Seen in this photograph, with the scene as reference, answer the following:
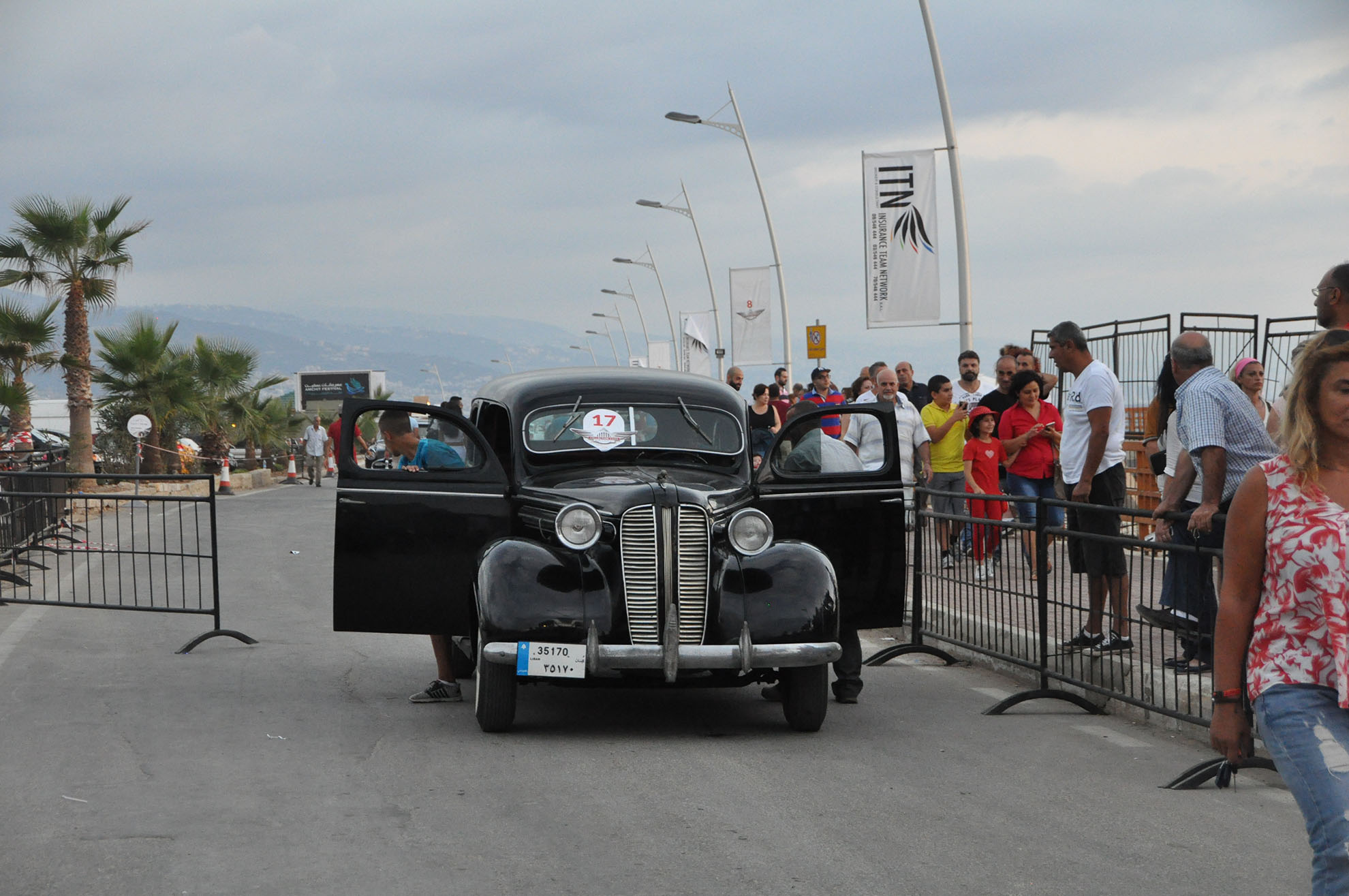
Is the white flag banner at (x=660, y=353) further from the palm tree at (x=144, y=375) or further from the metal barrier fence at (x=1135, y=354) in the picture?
the metal barrier fence at (x=1135, y=354)

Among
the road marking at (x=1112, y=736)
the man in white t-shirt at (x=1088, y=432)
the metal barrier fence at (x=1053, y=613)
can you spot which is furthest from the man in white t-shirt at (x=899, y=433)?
the road marking at (x=1112, y=736)

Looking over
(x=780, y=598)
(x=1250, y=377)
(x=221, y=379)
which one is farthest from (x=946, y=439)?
(x=221, y=379)

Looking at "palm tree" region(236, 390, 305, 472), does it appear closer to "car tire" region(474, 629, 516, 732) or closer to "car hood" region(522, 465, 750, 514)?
"car hood" region(522, 465, 750, 514)

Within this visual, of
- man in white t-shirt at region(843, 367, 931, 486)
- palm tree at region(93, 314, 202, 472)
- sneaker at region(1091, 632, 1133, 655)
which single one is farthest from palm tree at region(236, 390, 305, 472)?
sneaker at region(1091, 632, 1133, 655)

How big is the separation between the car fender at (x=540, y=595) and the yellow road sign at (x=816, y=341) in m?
20.2

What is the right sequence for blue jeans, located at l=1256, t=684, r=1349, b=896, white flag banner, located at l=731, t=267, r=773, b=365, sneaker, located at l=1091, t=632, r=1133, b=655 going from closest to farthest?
blue jeans, located at l=1256, t=684, r=1349, b=896
sneaker, located at l=1091, t=632, r=1133, b=655
white flag banner, located at l=731, t=267, r=773, b=365

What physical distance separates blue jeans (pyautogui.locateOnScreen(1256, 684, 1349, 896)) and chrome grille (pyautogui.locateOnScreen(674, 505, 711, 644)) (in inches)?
166

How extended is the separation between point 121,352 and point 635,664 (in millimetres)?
30464

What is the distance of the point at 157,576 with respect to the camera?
11367mm

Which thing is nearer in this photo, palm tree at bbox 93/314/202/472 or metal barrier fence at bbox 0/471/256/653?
metal barrier fence at bbox 0/471/256/653

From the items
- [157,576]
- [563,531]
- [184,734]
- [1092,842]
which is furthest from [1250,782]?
[157,576]

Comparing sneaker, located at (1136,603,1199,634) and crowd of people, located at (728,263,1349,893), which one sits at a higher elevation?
crowd of people, located at (728,263,1349,893)

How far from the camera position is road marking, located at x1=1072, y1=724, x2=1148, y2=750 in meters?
7.37

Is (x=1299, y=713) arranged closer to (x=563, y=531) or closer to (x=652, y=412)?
(x=563, y=531)
